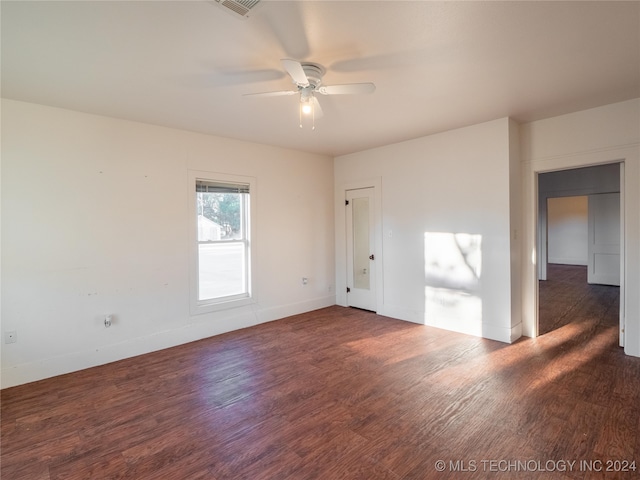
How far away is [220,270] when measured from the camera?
459 cm

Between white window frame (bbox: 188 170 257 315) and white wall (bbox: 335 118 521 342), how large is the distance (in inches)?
78.4

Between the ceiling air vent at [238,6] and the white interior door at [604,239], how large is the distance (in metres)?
9.19

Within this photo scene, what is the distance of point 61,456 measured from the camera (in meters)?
2.09

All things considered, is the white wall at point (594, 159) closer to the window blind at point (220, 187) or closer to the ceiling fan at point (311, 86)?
the ceiling fan at point (311, 86)

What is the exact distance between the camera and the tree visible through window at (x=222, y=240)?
4.41 meters

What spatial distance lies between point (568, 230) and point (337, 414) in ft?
37.9

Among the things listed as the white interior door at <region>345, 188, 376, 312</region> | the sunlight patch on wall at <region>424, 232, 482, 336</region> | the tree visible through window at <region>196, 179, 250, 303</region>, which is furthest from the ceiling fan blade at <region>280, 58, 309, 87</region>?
the white interior door at <region>345, 188, 376, 312</region>

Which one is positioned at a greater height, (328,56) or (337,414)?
(328,56)

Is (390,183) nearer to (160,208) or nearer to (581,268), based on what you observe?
(160,208)

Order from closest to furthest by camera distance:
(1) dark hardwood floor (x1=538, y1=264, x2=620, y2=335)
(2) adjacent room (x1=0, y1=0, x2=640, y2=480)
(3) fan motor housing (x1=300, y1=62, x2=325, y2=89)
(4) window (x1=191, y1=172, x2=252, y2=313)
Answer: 1. (2) adjacent room (x1=0, y1=0, x2=640, y2=480)
2. (3) fan motor housing (x1=300, y1=62, x2=325, y2=89)
3. (4) window (x1=191, y1=172, x2=252, y2=313)
4. (1) dark hardwood floor (x1=538, y1=264, x2=620, y2=335)

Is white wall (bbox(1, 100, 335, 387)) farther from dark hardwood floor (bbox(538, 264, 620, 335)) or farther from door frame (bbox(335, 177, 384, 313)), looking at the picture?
dark hardwood floor (bbox(538, 264, 620, 335))

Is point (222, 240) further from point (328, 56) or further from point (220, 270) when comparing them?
point (328, 56)

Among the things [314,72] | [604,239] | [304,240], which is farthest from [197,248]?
[604,239]

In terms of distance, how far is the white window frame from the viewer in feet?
13.9
